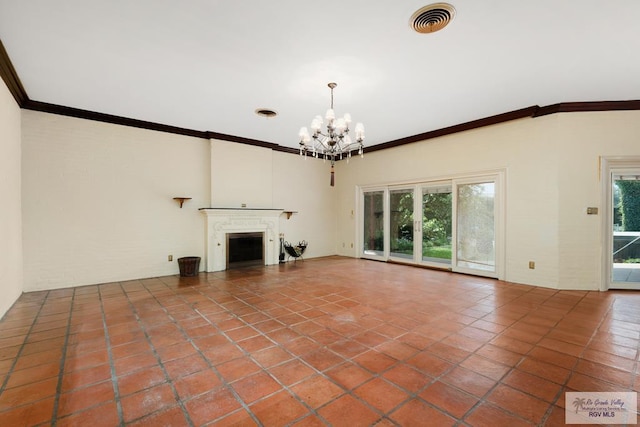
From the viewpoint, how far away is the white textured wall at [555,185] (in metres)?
4.34

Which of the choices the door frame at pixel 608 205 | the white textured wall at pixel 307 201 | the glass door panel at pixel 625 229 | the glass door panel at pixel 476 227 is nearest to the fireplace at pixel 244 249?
the white textured wall at pixel 307 201

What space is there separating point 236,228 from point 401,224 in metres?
3.84

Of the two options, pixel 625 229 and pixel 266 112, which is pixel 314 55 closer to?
pixel 266 112

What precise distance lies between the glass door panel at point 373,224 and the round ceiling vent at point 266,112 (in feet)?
11.8

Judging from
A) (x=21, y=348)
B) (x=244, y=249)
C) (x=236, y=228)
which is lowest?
(x=21, y=348)

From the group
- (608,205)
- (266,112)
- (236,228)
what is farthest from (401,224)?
(266,112)

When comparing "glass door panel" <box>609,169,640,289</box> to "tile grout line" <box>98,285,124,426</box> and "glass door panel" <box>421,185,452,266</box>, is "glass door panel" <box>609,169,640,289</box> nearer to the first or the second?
"glass door panel" <box>421,185,452,266</box>

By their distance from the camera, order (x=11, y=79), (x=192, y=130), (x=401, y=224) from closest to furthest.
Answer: (x=11, y=79)
(x=192, y=130)
(x=401, y=224)

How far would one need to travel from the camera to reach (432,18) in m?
2.43

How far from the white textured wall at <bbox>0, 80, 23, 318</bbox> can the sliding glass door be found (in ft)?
21.2

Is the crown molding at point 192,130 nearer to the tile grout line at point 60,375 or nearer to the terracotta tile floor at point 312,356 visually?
the terracotta tile floor at point 312,356

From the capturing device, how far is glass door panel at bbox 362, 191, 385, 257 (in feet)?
23.6

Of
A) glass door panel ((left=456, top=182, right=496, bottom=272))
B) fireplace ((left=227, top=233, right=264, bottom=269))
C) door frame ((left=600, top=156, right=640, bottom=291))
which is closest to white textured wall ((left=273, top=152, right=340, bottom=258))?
fireplace ((left=227, top=233, right=264, bottom=269))

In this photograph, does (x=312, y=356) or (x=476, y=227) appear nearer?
(x=312, y=356)
